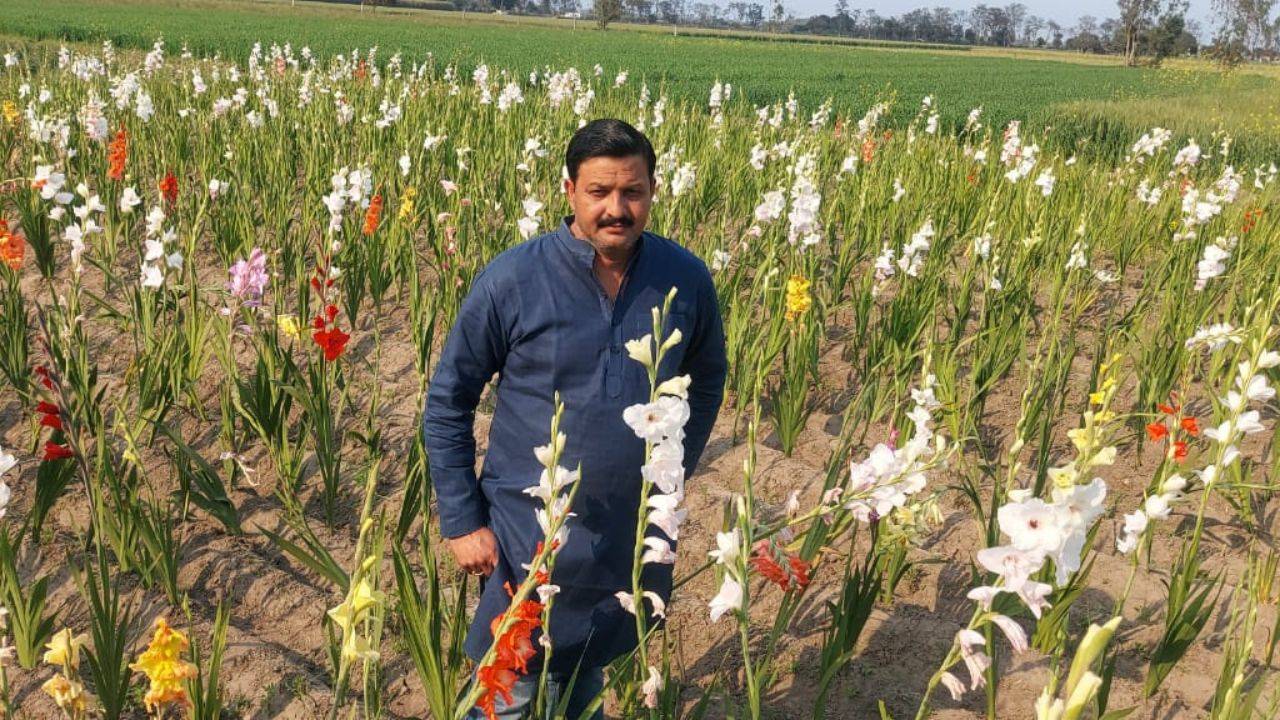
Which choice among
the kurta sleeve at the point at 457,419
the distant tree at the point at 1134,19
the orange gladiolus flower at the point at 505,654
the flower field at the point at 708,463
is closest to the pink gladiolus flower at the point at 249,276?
the flower field at the point at 708,463

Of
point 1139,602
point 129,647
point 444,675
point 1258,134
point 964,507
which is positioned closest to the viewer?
point 444,675

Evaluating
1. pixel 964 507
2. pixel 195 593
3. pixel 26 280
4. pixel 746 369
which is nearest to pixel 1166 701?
pixel 964 507

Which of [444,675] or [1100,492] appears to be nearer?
[1100,492]

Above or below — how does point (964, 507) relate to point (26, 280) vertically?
below

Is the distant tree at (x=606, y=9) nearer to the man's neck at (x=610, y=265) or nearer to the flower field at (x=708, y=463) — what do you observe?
the flower field at (x=708, y=463)

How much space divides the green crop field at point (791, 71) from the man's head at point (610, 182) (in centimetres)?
1092

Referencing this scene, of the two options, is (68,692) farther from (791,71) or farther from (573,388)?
(791,71)

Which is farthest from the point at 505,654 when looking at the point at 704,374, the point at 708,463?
the point at 708,463

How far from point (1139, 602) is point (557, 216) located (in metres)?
3.39

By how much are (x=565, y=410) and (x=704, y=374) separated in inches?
17.4

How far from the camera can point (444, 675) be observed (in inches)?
81.5

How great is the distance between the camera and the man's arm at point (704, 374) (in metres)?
2.15

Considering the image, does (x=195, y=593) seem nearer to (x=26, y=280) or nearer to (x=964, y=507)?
(x=964, y=507)

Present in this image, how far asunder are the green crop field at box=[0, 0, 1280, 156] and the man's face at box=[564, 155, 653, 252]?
10.9 metres
